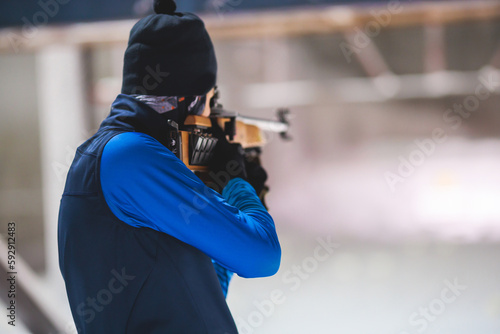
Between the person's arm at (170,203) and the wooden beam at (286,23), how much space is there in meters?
1.40

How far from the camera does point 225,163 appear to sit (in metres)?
0.78

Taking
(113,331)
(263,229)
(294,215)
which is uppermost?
(263,229)

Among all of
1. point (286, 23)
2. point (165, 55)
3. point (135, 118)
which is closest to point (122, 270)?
point (135, 118)

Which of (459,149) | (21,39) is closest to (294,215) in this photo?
(459,149)

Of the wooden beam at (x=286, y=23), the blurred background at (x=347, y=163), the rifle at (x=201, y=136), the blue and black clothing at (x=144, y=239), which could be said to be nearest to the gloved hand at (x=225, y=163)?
the rifle at (x=201, y=136)

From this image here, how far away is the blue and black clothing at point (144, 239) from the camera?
0.55 meters

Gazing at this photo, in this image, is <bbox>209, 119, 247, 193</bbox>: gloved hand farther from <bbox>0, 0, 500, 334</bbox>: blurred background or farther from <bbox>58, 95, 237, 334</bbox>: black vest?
<bbox>0, 0, 500, 334</bbox>: blurred background

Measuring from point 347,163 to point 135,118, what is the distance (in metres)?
2.09

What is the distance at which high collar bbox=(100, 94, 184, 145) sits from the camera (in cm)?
61

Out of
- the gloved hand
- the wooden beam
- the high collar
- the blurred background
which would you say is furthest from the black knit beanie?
the blurred background

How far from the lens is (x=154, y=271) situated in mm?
579

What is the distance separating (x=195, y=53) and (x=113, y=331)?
451mm

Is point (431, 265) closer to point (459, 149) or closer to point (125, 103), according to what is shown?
point (459, 149)

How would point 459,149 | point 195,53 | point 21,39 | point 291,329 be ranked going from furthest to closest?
point 459,149, point 291,329, point 21,39, point 195,53
